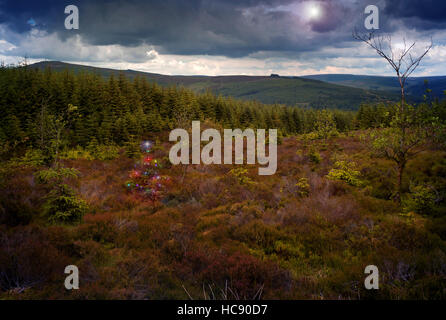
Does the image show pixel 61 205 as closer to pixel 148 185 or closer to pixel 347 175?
pixel 148 185

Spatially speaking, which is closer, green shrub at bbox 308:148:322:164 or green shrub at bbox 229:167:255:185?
green shrub at bbox 229:167:255:185

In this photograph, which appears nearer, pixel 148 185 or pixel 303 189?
pixel 303 189

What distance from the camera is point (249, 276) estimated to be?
519 centimetres

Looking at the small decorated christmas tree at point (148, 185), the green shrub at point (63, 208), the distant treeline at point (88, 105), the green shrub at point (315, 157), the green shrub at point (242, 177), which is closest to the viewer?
the green shrub at point (63, 208)

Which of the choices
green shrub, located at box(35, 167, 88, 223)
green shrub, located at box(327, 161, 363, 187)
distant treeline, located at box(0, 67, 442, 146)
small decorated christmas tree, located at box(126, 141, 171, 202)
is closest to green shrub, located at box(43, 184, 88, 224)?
green shrub, located at box(35, 167, 88, 223)

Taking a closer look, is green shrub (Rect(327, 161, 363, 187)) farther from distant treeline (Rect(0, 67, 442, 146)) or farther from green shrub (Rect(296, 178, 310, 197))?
distant treeline (Rect(0, 67, 442, 146))

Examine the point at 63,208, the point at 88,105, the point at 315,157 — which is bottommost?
the point at 63,208

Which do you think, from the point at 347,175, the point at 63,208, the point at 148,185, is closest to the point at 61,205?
the point at 63,208

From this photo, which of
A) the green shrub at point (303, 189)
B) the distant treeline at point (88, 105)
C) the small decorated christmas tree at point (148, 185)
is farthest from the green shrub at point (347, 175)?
the distant treeline at point (88, 105)

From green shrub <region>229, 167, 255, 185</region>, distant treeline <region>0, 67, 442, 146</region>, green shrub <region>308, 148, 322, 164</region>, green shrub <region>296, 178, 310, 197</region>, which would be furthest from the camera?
distant treeline <region>0, 67, 442, 146</region>

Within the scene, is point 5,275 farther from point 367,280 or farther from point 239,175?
point 239,175

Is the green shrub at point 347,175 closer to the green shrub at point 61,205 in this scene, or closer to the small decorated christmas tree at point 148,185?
the small decorated christmas tree at point 148,185
